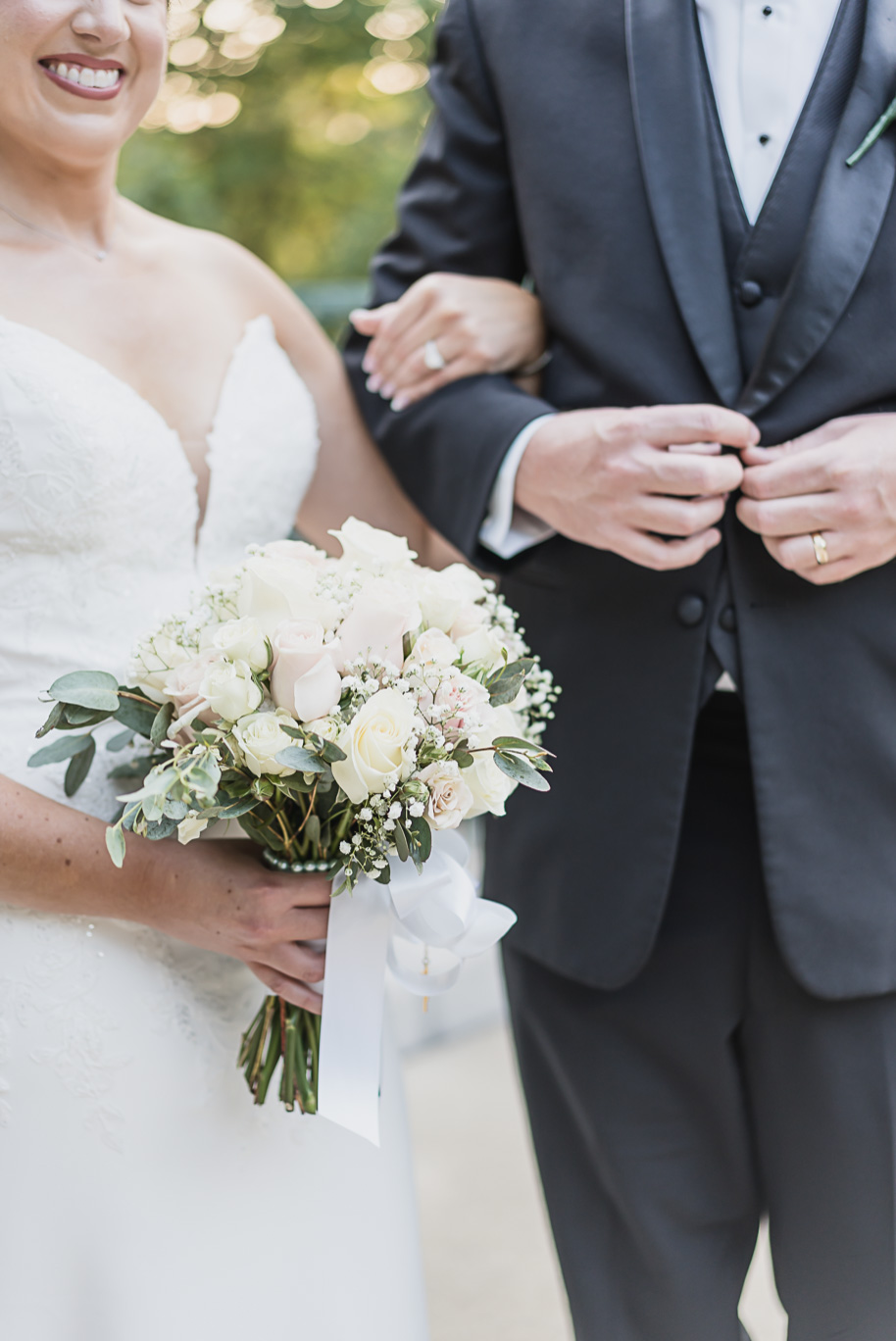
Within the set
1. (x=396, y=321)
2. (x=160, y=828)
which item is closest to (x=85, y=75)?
(x=396, y=321)

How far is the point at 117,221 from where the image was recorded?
1773 mm

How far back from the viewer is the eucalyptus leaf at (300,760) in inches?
47.3

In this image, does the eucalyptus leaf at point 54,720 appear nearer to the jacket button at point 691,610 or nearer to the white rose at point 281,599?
the white rose at point 281,599

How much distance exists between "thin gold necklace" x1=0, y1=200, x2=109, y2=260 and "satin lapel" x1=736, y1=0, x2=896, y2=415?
3.03 ft

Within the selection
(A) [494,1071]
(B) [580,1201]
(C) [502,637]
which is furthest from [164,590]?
(A) [494,1071]

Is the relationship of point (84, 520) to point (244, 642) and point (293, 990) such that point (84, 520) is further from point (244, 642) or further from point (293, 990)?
point (293, 990)

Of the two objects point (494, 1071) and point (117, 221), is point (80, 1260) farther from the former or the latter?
point (494, 1071)

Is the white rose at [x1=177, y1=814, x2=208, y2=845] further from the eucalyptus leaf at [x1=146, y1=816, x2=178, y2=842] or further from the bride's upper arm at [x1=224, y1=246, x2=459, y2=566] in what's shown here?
the bride's upper arm at [x1=224, y1=246, x2=459, y2=566]

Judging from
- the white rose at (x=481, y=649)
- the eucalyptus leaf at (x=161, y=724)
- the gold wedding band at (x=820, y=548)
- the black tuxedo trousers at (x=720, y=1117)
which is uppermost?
the gold wedding band at (x=820, y=548)

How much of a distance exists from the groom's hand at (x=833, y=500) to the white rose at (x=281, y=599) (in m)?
0.55

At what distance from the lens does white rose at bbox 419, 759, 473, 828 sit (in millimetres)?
1268

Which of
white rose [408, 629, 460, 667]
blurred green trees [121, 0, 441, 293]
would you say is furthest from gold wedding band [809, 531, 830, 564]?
blurred green trees [121, 0, 441, 293]

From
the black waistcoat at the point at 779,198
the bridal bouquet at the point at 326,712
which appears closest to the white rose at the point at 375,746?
the bridal bouquet at the point at 326,712

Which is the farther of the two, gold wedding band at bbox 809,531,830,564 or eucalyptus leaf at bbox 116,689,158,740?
gold wedding band at bbox 809,531,830,564
